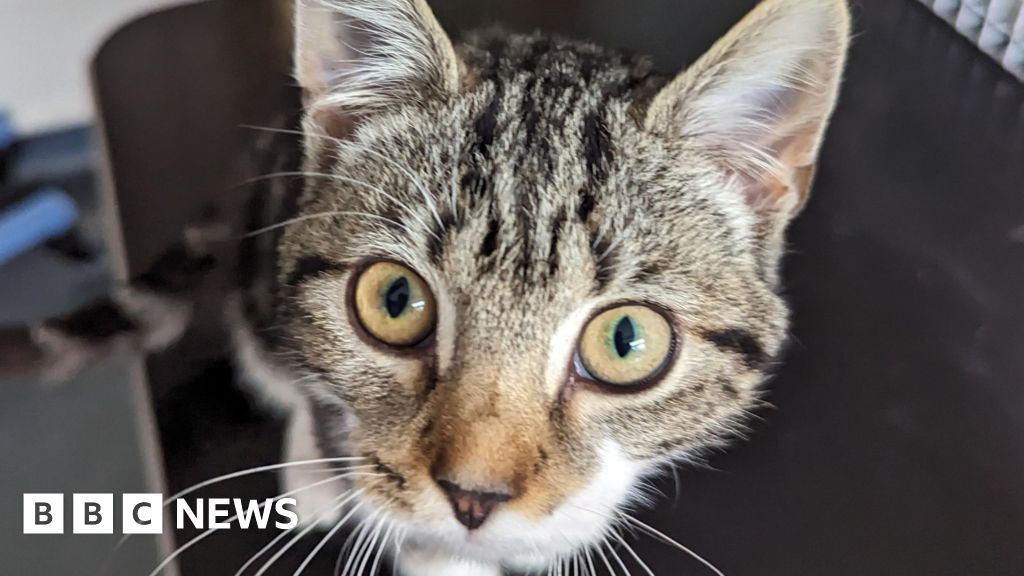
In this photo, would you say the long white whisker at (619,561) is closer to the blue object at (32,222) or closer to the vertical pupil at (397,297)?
the vertical pupil at (397,297)

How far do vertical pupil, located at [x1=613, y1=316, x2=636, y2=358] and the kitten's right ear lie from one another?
0.22 metres

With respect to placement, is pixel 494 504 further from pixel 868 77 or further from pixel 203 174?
pixel 868 77

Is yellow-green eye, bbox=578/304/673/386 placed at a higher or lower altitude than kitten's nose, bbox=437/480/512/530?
higher

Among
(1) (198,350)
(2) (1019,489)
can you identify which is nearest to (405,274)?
(1) (198,350)

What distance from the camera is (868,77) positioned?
3.91ft

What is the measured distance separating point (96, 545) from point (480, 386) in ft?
1.86

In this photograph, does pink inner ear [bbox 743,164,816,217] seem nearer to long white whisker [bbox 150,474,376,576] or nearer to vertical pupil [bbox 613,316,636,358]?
vertical pupil [bbox 613,316,636,358]

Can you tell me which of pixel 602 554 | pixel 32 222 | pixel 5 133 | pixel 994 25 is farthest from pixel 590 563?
pixel 5 133

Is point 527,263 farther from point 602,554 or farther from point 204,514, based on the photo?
point 204,514

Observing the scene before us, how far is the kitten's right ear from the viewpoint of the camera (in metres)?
0.70

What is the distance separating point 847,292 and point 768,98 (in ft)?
1.14

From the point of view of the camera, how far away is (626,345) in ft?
2.24

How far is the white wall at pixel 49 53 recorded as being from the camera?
4.94ft

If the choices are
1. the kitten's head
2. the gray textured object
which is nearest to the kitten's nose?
the kitten's head
